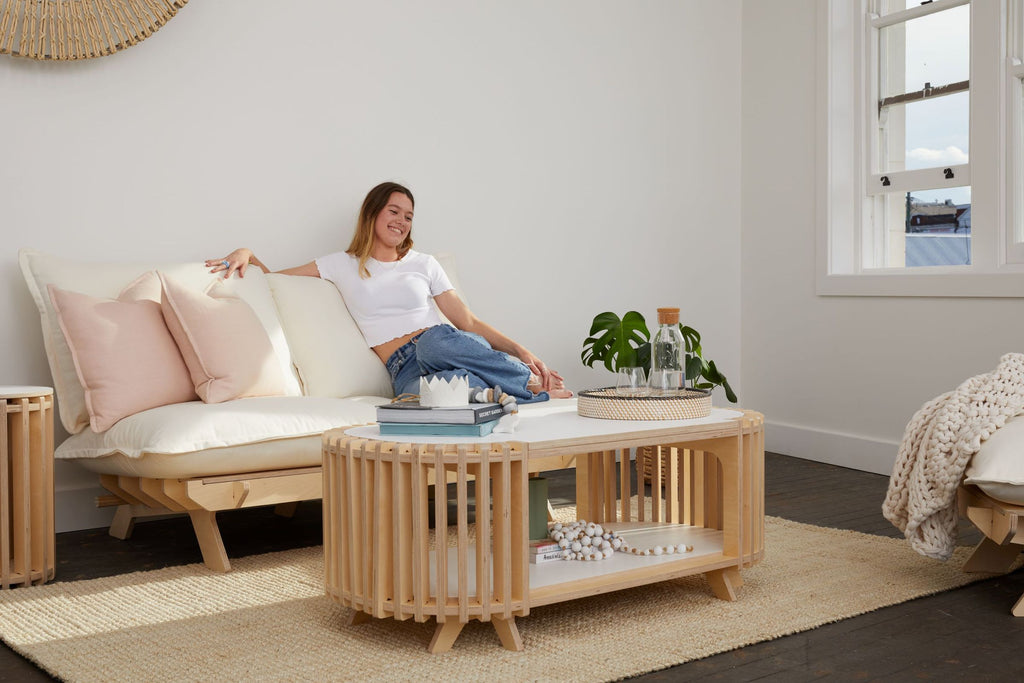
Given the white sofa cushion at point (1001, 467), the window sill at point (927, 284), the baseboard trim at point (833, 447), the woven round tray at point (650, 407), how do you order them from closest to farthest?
1. the white sofa cushion at point (1001, 467)
2. the woven round tray at point (650, 407)
3. the window sill at point (927, 284)
4. the baseboard trim at point (833, 447)

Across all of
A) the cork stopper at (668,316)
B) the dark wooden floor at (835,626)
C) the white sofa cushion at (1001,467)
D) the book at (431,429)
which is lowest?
the dark wooden floor at (835,626)

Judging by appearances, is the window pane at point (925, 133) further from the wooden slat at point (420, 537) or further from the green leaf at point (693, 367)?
the wooden slat at point (420, 537)

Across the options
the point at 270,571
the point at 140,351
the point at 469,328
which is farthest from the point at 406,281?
the point at 270,571

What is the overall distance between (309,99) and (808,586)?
8.25 feet

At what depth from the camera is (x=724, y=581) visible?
2.41 meters

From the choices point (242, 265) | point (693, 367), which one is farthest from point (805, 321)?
point (242, 265)

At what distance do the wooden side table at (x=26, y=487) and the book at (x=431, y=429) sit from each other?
1.08 m

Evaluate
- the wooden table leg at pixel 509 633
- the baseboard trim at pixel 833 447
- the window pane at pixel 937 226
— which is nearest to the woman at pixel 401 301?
the wooden table leg at pixel 509 633

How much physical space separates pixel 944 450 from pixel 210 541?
193cm

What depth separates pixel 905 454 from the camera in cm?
257

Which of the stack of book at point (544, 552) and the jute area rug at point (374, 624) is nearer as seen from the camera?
the jute area rug at point (374, 624)

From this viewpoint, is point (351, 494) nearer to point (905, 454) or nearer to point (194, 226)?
point (905, 454)

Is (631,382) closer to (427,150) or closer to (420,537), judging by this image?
(420,537)

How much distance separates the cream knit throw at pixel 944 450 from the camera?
7.79 ft
